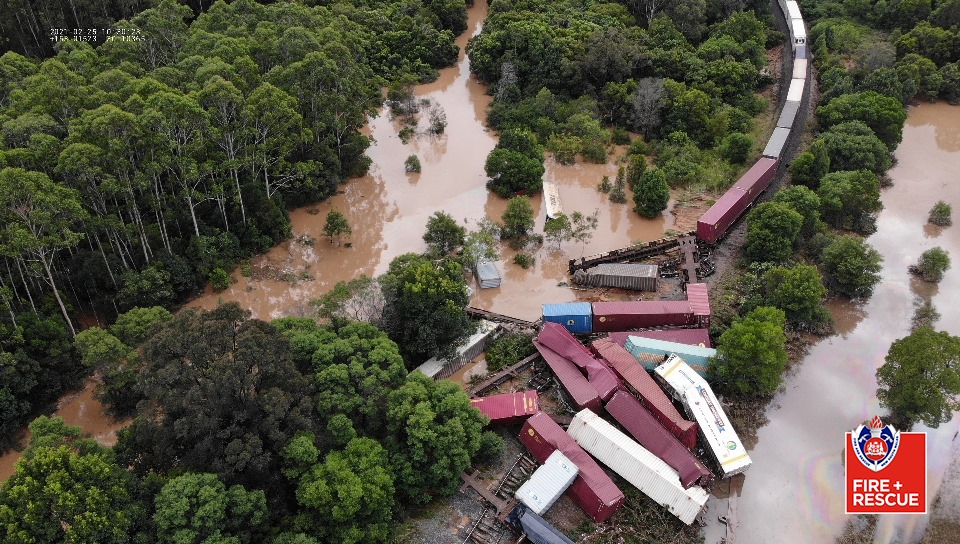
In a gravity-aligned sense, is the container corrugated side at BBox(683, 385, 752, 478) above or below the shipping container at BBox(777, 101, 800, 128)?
below

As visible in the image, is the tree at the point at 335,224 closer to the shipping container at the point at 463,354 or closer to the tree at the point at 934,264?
the shipping container at the point at 463,354

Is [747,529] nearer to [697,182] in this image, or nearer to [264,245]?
[697,182]

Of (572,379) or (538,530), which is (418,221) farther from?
(538,530)

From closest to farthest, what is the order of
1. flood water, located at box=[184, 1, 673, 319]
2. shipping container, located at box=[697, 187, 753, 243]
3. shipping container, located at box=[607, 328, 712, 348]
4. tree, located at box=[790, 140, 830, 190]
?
shipping container, located at box=[607, 328, 712, 348] < flood water, located at box=[184, 1, 673, 319] < shipping container, located at box=[697, 187, 753, 243] < tree, located at box=[790, 140, 830, 190]

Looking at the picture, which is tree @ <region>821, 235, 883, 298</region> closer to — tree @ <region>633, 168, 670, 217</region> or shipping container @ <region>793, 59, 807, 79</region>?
tree @ <region>633, 168, 670, 217</region>

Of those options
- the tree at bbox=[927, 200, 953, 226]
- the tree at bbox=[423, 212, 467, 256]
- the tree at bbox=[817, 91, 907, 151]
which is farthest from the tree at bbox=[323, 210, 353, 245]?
the tree at bbox=[927, 200, 953, 226]

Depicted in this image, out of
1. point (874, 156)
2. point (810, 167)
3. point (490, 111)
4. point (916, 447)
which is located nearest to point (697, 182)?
point (810, 167)

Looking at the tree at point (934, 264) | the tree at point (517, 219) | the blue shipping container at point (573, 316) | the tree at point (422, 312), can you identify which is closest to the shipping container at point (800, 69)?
the tree at point (934, 264)
